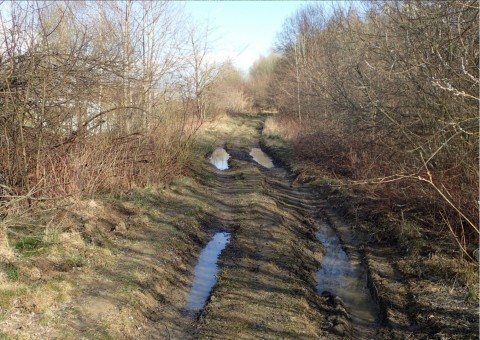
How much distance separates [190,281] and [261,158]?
15.7 meters

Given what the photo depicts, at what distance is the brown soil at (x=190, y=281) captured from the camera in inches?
206

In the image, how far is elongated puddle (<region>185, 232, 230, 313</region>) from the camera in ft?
21.2

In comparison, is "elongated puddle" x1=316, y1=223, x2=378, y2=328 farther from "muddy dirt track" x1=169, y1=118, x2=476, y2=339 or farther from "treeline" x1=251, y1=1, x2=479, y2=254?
"treeline" x1=251, y1=1, x2=479, y2=254

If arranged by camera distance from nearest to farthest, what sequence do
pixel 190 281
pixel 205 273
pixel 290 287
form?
1. pixel 290 287
2. pixel 190 281
3. pixel 205 273

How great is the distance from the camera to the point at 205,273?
7.55m

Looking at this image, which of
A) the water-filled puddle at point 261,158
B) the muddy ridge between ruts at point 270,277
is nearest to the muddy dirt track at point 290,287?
the muddy ridge between ruts at point 270,277

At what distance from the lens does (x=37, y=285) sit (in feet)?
18.0

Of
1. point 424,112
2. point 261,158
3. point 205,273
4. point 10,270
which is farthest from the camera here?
point 261,158

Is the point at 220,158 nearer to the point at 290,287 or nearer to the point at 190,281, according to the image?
the point at 190,281

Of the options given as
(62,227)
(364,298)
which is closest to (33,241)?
(62,227)

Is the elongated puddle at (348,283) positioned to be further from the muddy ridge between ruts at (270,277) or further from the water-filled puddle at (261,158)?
the water-filled puddle at (261,158)

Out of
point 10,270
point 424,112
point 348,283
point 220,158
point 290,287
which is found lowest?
point 348,283

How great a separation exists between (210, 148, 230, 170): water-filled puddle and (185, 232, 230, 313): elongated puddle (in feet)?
31.3

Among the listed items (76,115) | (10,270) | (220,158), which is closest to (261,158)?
(220,158)
